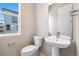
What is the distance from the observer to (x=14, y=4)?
1787 mm

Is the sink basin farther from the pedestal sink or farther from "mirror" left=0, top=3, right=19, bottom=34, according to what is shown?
"mirror" left=0, top=3, right=19, bottom=34

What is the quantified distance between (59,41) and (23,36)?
24.8 inches

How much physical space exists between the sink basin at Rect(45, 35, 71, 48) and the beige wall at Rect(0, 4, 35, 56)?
0.33 meters

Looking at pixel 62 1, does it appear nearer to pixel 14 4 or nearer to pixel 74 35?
pixel 74 35

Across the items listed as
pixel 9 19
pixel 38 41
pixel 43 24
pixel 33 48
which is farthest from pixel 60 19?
pixel 9 19

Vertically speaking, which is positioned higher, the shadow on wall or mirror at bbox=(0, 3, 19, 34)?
mirror at bbox=(0, 3, 19, 34)

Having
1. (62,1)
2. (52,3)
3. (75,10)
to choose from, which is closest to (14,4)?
(52,3)

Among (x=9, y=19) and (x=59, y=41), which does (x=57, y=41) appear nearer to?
(x=59, y=41)

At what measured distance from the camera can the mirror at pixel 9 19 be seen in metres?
1.79

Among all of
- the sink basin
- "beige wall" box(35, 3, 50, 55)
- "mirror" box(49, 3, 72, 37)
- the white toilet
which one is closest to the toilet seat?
the white toilet

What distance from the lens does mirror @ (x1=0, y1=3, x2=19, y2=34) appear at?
179cm

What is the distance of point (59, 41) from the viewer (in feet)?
5.67

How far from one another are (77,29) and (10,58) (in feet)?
3.88

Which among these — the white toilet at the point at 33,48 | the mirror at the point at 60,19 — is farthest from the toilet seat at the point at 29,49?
the mirror at the point at 60,19
